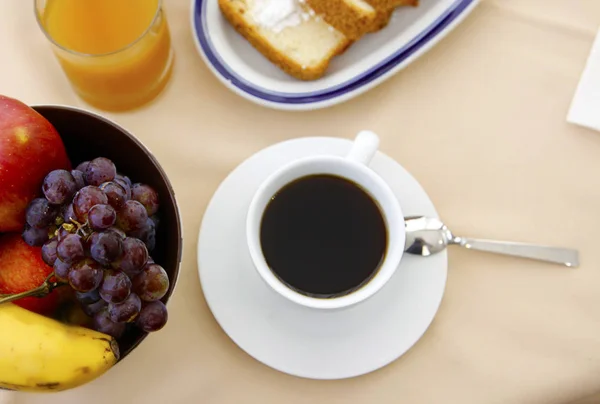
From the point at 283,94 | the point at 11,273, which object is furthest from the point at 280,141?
the point at 11,273

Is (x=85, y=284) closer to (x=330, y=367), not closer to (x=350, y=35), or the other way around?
(x=330, y=367)

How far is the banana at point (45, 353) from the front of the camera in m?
0.52

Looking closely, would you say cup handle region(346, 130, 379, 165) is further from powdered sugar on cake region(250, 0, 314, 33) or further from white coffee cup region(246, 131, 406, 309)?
powdered sugar on cake region(250, 0, 314, 33)

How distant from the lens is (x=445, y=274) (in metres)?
0.78

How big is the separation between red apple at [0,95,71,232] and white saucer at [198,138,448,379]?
0.80 feet

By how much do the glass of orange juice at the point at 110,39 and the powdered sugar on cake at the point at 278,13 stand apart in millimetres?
147

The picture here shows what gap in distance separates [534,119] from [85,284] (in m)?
0.70

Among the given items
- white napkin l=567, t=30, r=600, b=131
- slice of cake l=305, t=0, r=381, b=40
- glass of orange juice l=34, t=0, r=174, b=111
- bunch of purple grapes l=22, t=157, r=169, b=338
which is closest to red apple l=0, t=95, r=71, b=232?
bunch of purple grapes l=22, t=157, r=169, b=338

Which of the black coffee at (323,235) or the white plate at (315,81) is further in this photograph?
the white plate at (315,81)

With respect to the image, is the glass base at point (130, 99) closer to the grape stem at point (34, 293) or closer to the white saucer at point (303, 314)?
the white saucer at point (303, 314)

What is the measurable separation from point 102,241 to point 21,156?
0.15m

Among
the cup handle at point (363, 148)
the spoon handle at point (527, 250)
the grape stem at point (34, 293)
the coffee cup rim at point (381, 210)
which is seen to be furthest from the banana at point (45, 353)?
the spoon handle at point (527, 250)

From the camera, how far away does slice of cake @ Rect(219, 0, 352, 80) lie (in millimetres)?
882

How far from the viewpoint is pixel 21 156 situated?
1.91 ft
